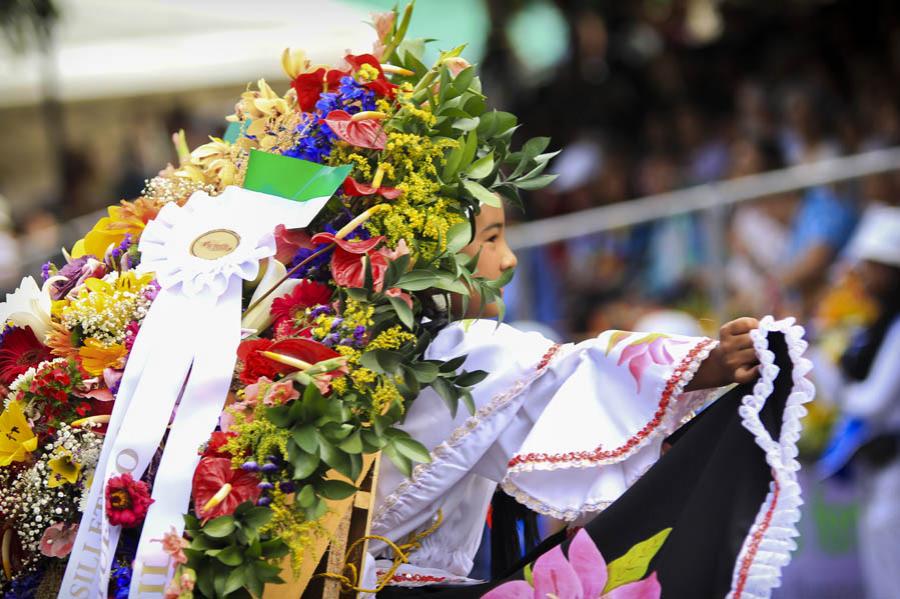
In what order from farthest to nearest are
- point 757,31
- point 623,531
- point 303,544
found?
point 757,31 → point 623,531 → point 303,544

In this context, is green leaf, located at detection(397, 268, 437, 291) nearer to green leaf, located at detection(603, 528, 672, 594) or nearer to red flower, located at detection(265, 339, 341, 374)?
red flower, located at detection(265, 339, 341, 374)

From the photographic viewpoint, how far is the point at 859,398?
6090 millimetres

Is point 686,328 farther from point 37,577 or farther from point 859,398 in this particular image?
point 37,577

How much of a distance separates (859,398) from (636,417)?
3236mm

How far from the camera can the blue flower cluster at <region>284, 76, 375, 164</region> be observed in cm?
324

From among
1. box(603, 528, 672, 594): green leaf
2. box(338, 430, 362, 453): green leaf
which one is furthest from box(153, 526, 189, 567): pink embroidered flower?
box(603, 528, 672, 594): green leaf

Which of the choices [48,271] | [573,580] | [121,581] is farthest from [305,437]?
[48,271]

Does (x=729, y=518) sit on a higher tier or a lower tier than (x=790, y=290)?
lower

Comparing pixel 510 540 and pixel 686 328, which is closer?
pixel 510 540

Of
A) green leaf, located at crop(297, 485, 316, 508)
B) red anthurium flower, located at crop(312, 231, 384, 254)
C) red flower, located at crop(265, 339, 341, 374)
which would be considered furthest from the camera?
red anthurium flower, located at crop(312, 231, 384, 254)

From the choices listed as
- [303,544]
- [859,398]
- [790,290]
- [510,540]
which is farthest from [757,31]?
[303,544]

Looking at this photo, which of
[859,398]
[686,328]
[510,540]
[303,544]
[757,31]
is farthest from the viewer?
[757,31]

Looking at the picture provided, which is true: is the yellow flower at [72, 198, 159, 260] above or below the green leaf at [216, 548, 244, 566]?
above

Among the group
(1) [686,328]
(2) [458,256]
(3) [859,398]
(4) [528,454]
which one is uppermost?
(1) [686,328]
